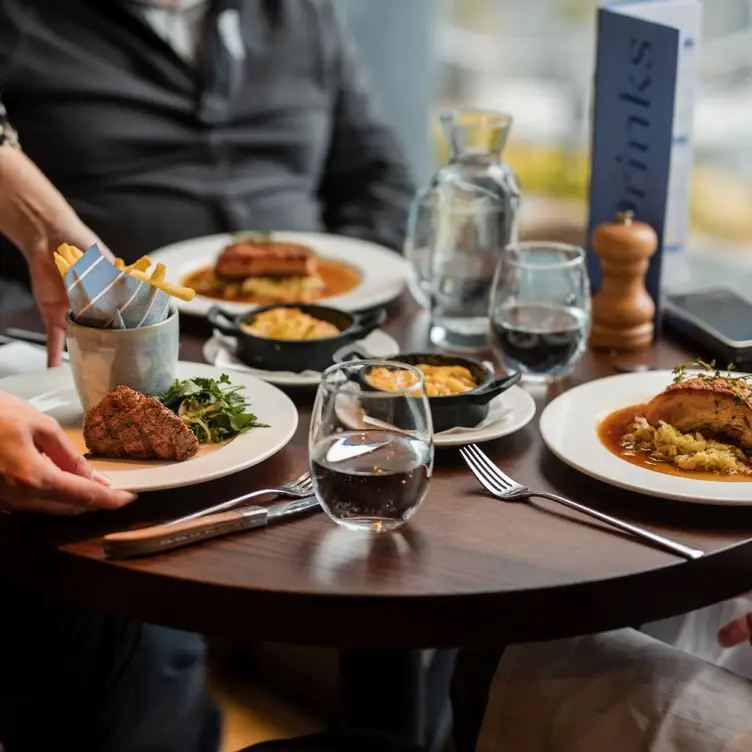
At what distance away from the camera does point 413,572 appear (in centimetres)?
103

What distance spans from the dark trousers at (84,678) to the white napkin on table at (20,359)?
34 cm

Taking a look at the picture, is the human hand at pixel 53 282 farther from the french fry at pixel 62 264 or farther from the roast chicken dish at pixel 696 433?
the roast chicken dish at pixel 696 433

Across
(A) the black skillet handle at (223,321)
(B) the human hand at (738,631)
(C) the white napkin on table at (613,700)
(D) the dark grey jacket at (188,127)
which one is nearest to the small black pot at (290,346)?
(A) the black skillet handle at (223,321)

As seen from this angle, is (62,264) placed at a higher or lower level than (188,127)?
higher

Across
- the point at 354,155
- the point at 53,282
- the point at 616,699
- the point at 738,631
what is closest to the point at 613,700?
the point at 616,699

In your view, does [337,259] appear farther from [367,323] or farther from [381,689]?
[381,689]

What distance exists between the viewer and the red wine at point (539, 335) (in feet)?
4.85

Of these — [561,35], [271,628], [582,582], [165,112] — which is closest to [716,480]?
[582,582]

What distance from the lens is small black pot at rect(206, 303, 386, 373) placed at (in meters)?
1.48

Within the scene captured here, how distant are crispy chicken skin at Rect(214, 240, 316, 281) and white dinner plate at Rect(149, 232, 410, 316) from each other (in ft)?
0.21

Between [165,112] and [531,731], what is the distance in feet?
6.06

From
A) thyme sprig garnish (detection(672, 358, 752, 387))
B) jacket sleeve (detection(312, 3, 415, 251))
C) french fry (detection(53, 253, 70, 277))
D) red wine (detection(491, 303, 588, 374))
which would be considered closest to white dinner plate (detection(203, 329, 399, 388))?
red wine (detection(491, 303, 588, 374))

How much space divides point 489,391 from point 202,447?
1.10 feet

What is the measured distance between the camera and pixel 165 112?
8.53ft
